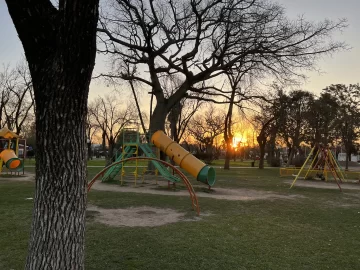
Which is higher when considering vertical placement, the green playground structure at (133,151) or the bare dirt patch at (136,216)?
the green playground structure at (133,151)

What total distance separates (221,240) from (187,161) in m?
9.79

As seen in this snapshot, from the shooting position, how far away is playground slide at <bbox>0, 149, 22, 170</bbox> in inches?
815

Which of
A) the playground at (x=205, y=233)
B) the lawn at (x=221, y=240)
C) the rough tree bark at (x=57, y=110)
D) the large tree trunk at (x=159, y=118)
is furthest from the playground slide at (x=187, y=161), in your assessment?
the rough tree bark at (x=57, y=110)

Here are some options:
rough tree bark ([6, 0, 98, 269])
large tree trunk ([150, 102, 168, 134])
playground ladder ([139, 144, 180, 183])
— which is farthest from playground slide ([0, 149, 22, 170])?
rough tree bark ([6, 0, 98, 269])

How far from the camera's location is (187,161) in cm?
1647

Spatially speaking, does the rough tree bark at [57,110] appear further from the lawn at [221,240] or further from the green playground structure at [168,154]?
the green playground structure at [168,154]

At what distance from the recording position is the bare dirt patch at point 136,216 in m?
8.14

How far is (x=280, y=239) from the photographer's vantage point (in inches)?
275

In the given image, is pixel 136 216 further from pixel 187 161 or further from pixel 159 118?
pixel 159 118

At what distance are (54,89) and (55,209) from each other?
3.68ft

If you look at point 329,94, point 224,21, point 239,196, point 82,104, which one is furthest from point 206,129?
point 82,104

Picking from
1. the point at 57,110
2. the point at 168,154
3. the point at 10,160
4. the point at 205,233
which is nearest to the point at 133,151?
the point at 168,154

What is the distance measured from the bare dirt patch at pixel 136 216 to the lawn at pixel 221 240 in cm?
31

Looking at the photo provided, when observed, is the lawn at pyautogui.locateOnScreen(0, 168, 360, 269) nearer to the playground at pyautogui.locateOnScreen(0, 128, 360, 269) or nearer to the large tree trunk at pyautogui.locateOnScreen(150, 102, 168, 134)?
the playground at pyautogui.locateOnScreen(0, 128, 360, 269)
